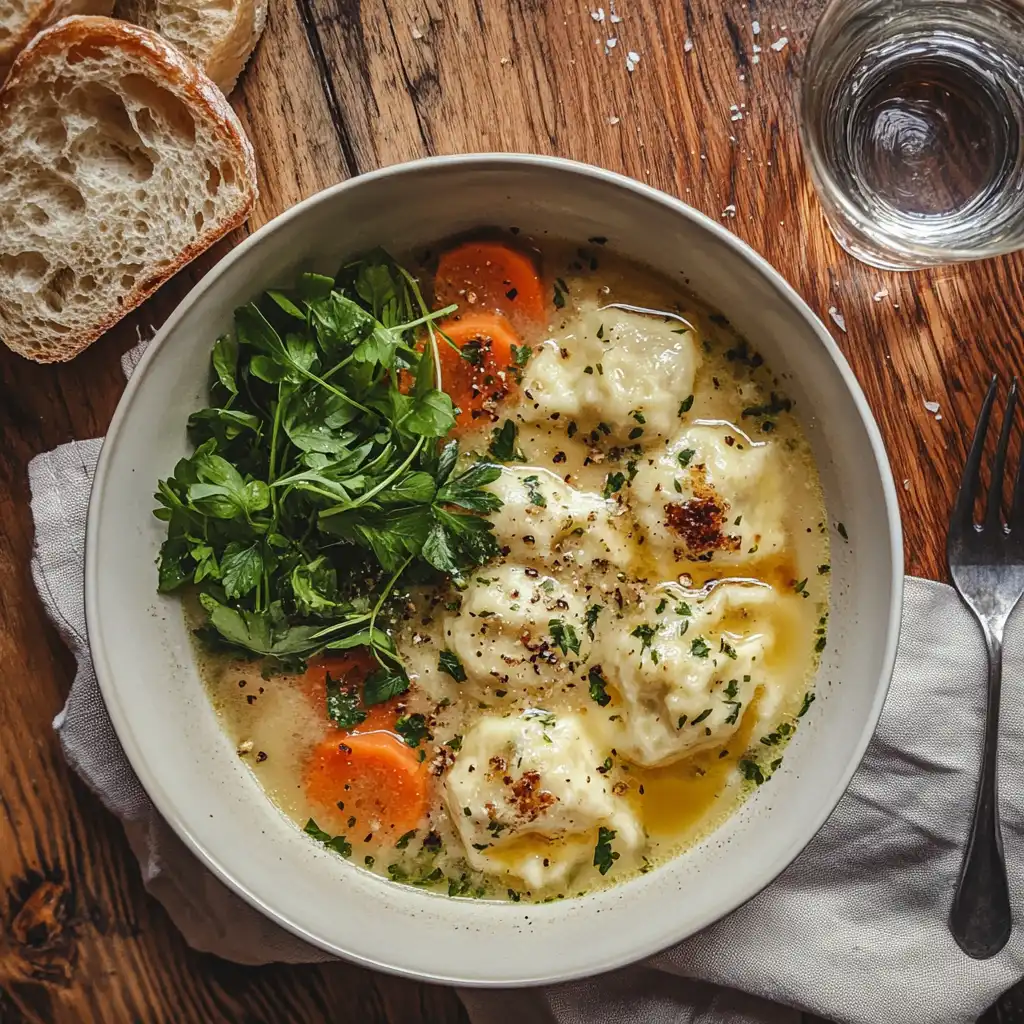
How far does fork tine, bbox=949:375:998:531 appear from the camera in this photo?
1922 millimetres

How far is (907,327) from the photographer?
1.96 meters

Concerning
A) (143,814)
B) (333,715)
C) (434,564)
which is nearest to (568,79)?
(434,564)

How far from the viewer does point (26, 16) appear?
185cm

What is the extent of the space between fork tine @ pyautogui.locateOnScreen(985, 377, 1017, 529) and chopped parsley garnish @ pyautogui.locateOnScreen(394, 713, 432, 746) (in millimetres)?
1161

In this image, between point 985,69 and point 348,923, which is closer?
point 348,923

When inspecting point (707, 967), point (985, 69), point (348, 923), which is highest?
point (985, 69)

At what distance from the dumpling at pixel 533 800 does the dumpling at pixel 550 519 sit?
33 centimetres

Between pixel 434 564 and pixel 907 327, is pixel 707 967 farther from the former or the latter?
pixel 907 327

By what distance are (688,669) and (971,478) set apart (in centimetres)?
67

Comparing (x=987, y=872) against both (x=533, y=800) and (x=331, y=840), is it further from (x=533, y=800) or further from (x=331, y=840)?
(x=331, y=840)

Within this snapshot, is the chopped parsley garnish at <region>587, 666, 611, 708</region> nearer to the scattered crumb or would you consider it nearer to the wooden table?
the wooden table

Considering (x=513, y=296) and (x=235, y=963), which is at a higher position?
(x=513, y=296)

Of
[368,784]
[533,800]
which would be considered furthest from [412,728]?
[533,800]

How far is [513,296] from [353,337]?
0.35m
